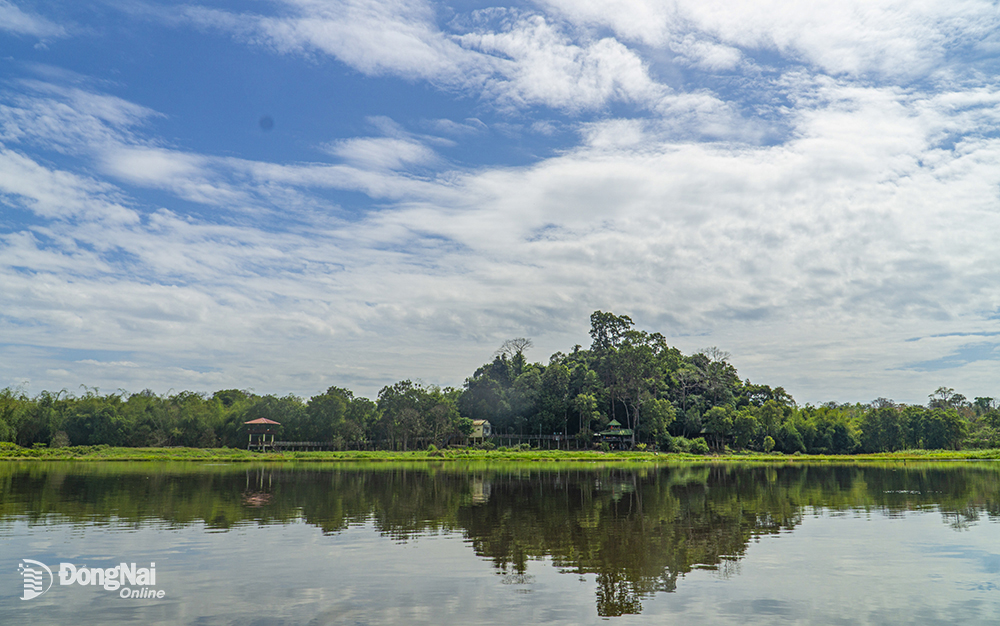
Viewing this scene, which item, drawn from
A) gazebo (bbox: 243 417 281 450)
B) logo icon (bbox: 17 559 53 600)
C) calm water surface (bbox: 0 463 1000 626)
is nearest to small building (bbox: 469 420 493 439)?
gazebo (bbox: 243 417 281 450)

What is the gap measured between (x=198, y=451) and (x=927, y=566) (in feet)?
262

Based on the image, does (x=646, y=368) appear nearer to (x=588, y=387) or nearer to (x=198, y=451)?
(x=588, y=387)

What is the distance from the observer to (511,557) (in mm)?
16109

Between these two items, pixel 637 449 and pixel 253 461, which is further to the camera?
pixel 637 449

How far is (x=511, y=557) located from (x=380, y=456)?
60.8 metres

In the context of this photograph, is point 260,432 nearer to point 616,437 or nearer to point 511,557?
point 616,437

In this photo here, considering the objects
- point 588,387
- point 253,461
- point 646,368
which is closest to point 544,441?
point 588,387

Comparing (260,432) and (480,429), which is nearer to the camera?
(260,432)

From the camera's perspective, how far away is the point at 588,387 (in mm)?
94938

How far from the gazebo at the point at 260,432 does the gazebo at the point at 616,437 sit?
155 ft

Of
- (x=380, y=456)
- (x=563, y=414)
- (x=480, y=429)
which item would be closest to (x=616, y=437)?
(x=563, y=414)

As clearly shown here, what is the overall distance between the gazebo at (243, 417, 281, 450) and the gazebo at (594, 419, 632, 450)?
47338 mm

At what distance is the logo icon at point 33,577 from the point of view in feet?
41.3

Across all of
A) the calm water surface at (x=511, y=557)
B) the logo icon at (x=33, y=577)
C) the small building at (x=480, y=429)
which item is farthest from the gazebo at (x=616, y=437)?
the logo icon at (x=33, y=577)
